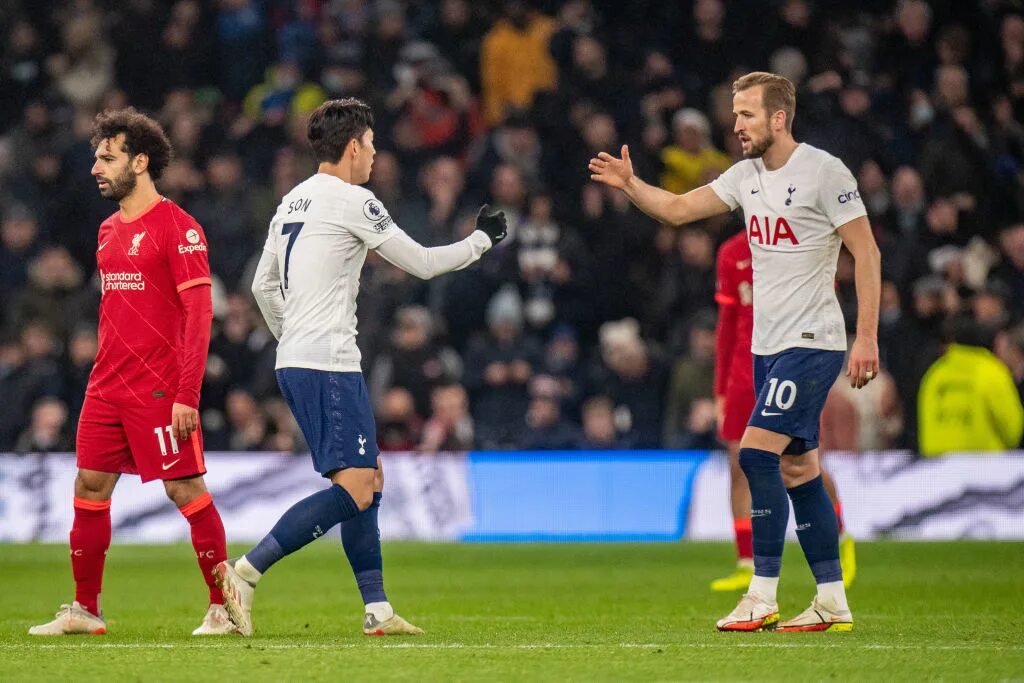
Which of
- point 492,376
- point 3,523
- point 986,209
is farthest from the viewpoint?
point 986,209

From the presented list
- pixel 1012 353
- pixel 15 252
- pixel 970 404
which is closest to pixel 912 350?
pixel 1012 353

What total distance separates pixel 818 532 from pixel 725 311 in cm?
290

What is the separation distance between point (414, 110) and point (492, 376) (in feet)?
11.6

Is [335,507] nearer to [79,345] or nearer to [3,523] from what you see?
[3,523]

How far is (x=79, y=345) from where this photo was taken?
1532 centimetres

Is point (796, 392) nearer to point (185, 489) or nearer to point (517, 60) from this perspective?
point (185, 489)

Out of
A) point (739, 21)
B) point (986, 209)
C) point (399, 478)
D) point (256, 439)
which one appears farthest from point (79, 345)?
point (986, 209)

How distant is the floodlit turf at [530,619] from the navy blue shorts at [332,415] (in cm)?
73

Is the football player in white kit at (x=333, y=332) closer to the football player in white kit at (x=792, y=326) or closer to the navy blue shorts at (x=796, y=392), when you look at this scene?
the football player in white kit at (x=792, y=326)

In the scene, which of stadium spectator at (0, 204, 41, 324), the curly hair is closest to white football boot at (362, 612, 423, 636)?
the curly hair

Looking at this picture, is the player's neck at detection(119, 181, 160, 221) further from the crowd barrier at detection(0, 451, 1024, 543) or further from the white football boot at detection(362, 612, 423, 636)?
the crowd barrier at detection(0, 451, 1024, 543)

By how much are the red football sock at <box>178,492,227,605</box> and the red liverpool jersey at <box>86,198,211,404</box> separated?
1.61 feet

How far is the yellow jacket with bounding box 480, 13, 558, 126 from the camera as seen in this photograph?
17.6 metres

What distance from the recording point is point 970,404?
13.8m
